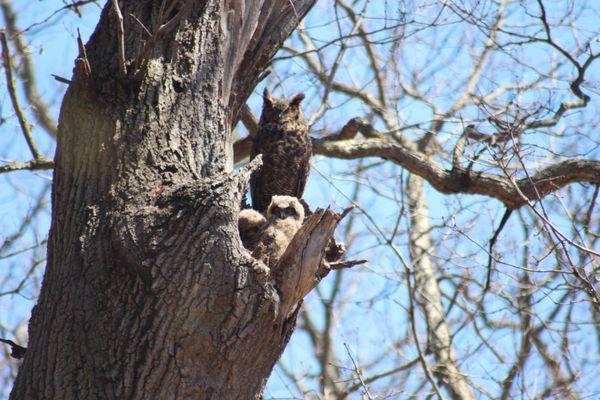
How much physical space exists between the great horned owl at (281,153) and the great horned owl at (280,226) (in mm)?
704

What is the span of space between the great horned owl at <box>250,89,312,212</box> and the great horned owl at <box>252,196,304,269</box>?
704mm

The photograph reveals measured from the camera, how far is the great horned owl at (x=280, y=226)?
3.37 meters

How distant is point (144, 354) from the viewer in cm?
222

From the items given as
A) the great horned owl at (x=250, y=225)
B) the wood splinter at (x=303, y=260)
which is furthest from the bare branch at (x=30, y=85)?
the wood splinter at (x=303, y=260)

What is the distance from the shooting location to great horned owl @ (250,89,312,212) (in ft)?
15.1

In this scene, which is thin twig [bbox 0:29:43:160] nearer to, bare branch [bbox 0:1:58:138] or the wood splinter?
bare branch [bbox 0:1:58:138]

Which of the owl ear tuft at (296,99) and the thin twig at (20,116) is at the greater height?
the owl ear tuft at (296,99)

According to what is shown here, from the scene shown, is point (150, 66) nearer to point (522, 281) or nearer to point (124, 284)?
point (124, 284)

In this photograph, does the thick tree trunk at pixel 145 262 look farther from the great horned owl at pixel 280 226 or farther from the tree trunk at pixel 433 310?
the tree trunk at pixel 433 310

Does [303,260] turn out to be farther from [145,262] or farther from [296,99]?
[296,99]

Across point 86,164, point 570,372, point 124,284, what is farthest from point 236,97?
→ point 570,372

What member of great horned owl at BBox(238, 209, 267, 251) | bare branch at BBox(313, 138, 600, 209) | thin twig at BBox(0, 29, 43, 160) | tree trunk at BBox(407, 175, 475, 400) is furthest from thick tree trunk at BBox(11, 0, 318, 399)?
tree trunk at BBox(407, 175, 475, 400)

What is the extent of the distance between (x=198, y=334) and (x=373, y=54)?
6.53 m

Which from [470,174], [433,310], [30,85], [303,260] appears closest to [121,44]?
[303,260]
